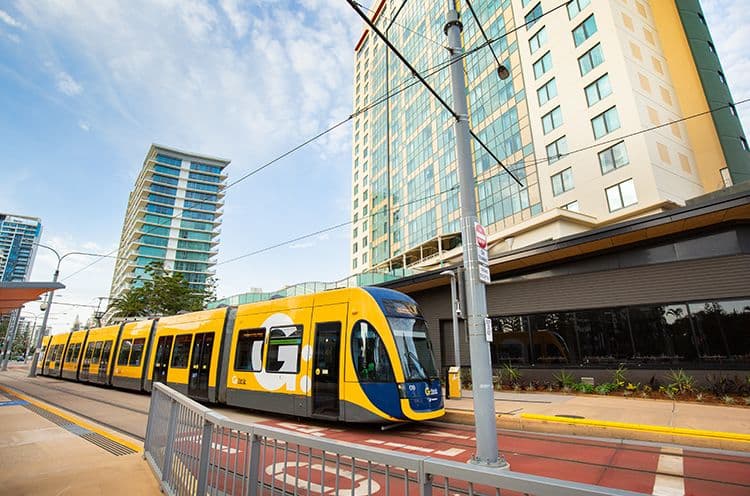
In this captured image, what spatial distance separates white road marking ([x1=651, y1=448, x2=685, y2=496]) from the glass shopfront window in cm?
784

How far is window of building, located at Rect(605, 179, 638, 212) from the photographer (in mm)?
23578

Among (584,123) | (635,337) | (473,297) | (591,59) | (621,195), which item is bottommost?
(635,337)

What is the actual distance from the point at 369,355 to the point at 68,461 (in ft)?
17.4

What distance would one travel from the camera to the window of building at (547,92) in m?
29.4

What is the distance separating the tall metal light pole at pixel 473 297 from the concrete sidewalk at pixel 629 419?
10.0 feet

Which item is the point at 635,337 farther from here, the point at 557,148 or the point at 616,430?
the point at 557,148

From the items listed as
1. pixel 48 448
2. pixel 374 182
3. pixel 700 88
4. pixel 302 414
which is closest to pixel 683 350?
pixel 302 414

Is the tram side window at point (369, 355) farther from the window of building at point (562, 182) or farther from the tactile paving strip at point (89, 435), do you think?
the window of building at point (562, 182)

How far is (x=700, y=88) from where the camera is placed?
95.3ft

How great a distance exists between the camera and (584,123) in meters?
26.8

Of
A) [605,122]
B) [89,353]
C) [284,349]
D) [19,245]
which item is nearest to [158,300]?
[89,353]

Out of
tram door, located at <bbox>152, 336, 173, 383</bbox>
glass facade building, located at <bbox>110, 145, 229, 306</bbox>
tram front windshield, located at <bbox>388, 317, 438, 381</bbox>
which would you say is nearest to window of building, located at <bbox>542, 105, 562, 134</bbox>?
tram front windshield, located at <bbox>388, 317, 438, 381</bbox>

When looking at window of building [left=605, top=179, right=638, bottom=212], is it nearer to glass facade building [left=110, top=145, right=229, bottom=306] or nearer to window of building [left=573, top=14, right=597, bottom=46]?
window of building [left=573, top=14, right=597, bottom=46]

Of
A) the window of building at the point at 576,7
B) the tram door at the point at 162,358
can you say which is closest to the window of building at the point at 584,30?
the window of building at the point at 576,7
